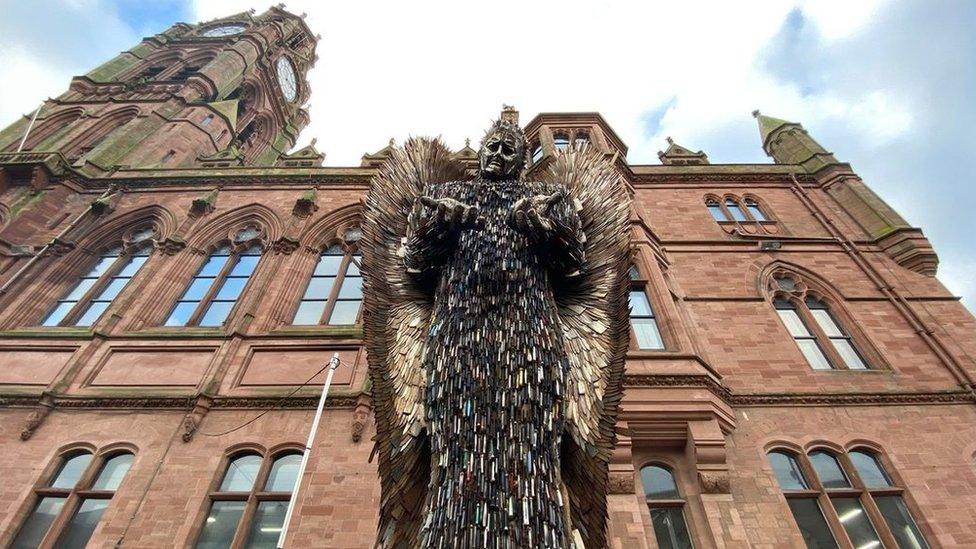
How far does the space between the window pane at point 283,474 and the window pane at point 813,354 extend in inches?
373

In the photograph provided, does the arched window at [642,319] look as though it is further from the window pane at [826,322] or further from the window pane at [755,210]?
the window pane at [755,210]

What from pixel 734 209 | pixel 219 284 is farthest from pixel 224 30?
pixel 734 209

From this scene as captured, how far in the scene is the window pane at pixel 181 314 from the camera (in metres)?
10.2

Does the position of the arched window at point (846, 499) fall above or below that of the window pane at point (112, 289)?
below

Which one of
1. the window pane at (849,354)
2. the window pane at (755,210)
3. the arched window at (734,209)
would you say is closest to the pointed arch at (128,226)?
the arched window at (734,209)

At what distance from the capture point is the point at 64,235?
1170 cm

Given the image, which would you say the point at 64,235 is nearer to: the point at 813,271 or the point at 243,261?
the point at 243,261

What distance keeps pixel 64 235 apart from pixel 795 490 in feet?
53.3

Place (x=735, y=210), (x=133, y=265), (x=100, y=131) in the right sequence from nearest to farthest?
(x=133, y=265) → (x=735, y=210) → (x=100, y=131)

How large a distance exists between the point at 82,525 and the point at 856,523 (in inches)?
447

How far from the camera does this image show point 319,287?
36.2 feet

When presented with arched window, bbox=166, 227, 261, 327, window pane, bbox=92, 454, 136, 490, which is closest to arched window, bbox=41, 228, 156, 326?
arched window, bbox=166, 227, 261, 327

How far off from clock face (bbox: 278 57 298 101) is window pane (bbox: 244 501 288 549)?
29475mm

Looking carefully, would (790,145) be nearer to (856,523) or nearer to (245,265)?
(856,523)
